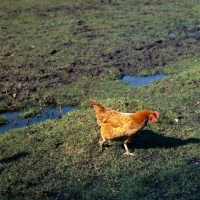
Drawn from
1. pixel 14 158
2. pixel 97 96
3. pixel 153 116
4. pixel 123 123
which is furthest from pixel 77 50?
pixel 153 116

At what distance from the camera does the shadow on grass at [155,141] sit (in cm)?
984

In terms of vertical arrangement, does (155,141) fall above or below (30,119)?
above

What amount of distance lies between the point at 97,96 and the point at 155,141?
435 cm

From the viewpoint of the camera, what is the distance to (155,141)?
1004 cm

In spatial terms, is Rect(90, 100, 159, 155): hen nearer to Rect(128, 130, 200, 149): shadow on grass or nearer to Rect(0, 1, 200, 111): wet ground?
Rect(128, 130, 200, 149): shadow on grass

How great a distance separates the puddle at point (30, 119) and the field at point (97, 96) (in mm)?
360

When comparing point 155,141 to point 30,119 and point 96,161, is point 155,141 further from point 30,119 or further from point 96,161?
point 30,119

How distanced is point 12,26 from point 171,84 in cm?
1377

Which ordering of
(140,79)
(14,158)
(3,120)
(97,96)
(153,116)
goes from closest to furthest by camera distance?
1. (153,116)
2. (14,158)
3. (3,120)
4. (97,96)
5. (140,79)

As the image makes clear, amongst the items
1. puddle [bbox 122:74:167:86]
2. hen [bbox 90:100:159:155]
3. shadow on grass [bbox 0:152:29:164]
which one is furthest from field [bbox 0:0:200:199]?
hen [bbox 90:100:159:155]

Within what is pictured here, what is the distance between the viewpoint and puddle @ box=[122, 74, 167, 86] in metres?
15.5

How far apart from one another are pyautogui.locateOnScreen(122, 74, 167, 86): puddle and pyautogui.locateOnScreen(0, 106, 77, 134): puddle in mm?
3233

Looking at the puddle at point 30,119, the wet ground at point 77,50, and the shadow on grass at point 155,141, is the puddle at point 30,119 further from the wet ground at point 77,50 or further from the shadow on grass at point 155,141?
the shadow on grass at point 155,141

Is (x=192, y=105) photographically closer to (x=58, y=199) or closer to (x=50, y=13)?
(x=58, y=199)
